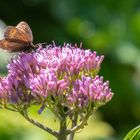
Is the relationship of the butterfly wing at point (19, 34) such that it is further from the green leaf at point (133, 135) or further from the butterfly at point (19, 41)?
the green leaf at point (133, 135)

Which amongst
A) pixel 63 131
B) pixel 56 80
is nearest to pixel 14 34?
pixel 56 80

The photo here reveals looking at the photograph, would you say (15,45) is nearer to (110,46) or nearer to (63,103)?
(63,103)

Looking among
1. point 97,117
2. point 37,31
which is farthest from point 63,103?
point 37,31

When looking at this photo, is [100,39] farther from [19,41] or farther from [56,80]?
[56,80]

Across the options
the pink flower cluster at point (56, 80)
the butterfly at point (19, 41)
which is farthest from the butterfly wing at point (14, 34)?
the pink flower cluster at point (56, 80)

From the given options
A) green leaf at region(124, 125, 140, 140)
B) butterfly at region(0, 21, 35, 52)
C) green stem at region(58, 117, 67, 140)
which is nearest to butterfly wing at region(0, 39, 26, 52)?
butterfly at region(0, 21, 35, 52)
